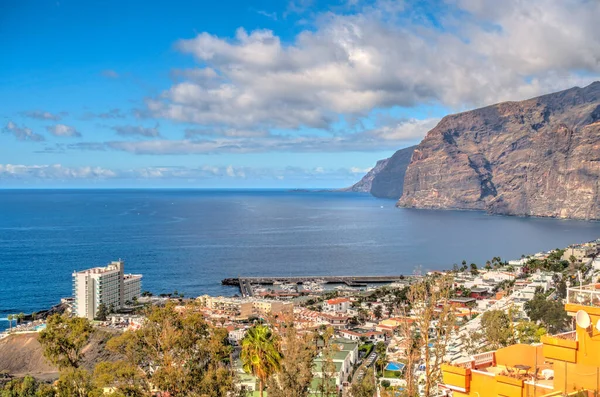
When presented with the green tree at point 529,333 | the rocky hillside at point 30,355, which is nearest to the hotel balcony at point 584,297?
the green tree at point 529,333

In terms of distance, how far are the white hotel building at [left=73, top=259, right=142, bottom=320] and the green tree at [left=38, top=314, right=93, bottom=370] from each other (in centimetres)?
3829

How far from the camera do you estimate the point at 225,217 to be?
152 m

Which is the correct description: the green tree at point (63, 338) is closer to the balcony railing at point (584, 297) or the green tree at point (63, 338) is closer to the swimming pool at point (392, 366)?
the balcony railing at point (584, 297)

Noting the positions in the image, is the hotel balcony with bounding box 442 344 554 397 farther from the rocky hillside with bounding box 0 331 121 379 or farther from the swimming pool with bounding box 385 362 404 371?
the rocky hillside with bounding box 0 331 121 379

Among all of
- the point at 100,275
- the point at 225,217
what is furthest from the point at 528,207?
the point at 100,275

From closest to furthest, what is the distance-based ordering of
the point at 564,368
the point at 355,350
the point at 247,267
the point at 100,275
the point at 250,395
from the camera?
the point at 564,368 < the point at 250,395 < the point at 355,350 < the point at 100,275 < the point at 247,267

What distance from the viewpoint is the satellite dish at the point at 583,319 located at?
22.0 feet

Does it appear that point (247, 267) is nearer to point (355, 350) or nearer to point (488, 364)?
point (355, 350)

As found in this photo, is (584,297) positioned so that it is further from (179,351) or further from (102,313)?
(102,313)

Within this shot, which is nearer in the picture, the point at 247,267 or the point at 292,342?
the point at 292,342

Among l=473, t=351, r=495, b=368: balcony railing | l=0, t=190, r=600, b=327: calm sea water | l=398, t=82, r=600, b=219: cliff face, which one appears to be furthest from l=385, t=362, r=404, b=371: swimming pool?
l=398, t=82, r=600, b=219: cliff face

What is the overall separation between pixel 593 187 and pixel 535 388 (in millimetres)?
163215

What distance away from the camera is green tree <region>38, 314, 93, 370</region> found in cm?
1231

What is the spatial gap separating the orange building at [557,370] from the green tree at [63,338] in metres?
8.07
